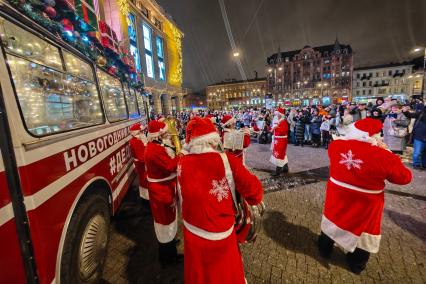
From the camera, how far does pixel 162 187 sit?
264 cm

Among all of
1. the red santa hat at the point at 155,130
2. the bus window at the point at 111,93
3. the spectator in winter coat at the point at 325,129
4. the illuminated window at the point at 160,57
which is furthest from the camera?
the illuminated window at the point at 160,57

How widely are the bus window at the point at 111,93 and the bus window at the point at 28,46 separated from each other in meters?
1.39

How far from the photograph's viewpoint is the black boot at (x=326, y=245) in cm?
287

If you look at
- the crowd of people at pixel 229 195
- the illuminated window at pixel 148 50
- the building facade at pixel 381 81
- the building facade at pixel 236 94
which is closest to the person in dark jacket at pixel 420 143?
the crowd of people at pixel 229 195

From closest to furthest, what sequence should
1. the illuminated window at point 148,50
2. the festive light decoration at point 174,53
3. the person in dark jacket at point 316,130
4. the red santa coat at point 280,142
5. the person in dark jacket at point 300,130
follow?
the red santa coat at point 280,142 → the person in dark jacket at point 316,130 → the person in dark jacket at point 300,130 → the illuminated window at point 148,50 → the festive light decoration at point 174,53

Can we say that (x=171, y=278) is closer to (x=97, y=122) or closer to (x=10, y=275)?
(x=10, y=275)

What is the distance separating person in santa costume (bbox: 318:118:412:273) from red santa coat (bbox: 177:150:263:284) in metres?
1.43

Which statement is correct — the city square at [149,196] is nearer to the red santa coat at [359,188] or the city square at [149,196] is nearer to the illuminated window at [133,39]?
the red santa coat at [359,188]

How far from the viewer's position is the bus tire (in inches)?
80.2

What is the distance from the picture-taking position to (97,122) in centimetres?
324

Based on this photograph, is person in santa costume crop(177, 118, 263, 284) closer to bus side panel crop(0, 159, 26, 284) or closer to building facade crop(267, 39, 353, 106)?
bus side panel crop(0, 159, 26, 284)

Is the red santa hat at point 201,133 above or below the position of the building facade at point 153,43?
below

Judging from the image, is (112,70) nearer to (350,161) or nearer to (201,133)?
(201,133)

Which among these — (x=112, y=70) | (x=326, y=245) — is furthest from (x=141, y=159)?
(x=326, y=245)
